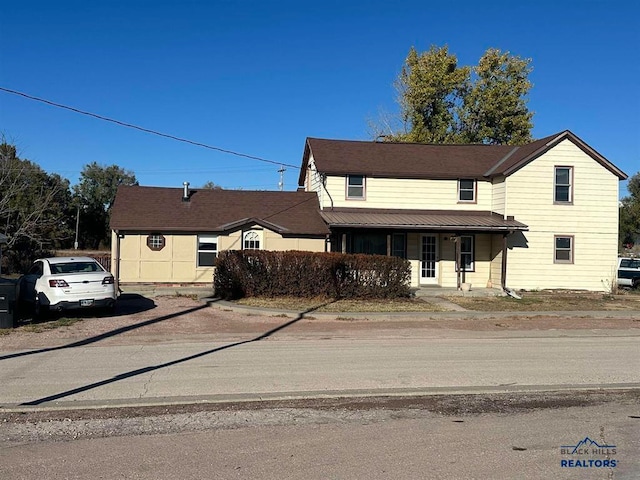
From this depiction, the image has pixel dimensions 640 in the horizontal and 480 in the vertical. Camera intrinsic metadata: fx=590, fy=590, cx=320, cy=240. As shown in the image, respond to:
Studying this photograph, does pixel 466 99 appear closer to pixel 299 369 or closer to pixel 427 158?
pixel 427 158

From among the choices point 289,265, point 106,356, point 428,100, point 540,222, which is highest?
point 428,100

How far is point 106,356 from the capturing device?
10266mm

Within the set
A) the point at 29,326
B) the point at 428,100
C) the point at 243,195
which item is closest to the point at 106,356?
the point at 29,326

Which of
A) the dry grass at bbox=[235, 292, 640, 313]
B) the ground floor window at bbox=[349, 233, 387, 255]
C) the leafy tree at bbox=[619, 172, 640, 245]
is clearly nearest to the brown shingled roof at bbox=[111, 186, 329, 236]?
the ground floor window at bbox=[349, 233, 387, 255]

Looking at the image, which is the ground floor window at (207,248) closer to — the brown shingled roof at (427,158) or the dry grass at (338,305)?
the brown shingled roof at (427,158)

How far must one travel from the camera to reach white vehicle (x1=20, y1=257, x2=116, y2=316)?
47.3ft

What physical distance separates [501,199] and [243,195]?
38.0 ft

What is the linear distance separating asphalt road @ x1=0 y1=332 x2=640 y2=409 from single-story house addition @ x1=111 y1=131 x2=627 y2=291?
1205 centimetres

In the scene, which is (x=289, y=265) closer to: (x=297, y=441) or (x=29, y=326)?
(x=29, y=326)

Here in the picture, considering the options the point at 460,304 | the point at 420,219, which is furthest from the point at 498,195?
the point at 460,304

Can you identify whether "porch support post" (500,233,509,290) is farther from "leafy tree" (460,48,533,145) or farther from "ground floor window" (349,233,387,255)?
"leafy tree" (460,48,533,145)

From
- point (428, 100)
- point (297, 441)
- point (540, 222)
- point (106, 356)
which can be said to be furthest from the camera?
point (428, 100)

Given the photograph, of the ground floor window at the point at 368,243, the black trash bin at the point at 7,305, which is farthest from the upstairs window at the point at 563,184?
the black trash bin at the point at 7,305

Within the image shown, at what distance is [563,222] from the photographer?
24344mm
